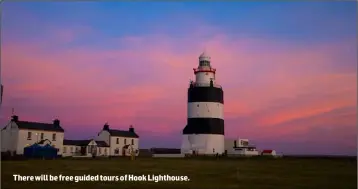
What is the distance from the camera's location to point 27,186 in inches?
607

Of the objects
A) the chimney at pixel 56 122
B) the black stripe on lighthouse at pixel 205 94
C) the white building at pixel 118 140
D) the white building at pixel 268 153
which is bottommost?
the white building at pixel 268 153

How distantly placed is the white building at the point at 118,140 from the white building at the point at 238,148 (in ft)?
55.6

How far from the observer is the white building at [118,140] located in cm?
6494

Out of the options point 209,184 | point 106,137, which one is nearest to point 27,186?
point 209,184

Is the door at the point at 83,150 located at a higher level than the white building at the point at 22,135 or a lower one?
lower

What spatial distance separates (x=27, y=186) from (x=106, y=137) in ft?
165

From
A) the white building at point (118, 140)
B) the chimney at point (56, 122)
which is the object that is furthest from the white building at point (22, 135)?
the white building at point (118, 140)

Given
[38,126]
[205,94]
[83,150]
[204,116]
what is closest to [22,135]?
[38,126]

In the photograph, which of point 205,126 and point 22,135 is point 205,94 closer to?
point 205,126

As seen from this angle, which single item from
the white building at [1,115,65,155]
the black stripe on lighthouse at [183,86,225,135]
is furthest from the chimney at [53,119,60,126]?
the black stripe on lighthouse at [183,86,225,135]

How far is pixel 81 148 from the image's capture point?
60.5m

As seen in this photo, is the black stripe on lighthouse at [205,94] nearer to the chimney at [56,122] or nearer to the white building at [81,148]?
the white building at [81,148]

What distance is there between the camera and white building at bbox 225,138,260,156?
59656 mm

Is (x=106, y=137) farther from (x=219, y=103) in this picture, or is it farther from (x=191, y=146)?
(x=219, y=103)
